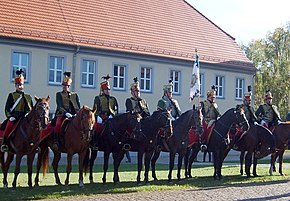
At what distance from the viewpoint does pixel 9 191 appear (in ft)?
47.6

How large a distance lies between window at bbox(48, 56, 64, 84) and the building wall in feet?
0.91

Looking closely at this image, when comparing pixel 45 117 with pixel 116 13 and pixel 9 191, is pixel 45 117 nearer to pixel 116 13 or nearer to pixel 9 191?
pixel 9 191

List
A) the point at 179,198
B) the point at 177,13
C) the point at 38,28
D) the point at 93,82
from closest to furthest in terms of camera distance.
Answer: the point at 179,198
the point at 38,28
the point at 93,82
the point at 177,13

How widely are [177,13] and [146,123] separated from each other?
2719cm

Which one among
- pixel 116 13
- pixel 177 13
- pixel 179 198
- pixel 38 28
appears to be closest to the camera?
pixel 179 198

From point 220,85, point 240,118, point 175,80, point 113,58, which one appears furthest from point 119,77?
point 240,118

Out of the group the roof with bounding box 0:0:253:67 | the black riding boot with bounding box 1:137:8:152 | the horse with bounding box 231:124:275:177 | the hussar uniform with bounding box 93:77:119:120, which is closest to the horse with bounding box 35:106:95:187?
the black riding boot with bounding box 1:137:8:152

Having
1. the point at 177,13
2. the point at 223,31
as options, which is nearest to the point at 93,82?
the point at 177,13

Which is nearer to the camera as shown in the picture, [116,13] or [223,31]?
[116,13]

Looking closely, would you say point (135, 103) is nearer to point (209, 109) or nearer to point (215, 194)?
point (209, 109)

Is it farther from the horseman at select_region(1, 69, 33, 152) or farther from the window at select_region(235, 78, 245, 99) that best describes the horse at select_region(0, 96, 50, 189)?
the window at select_region(235, 78, 245, 99)

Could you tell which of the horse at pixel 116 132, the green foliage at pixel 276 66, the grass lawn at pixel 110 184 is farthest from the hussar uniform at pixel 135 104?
the green foliage at pixel 276 66

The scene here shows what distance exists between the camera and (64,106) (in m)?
16.5

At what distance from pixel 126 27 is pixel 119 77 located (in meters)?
3.80
